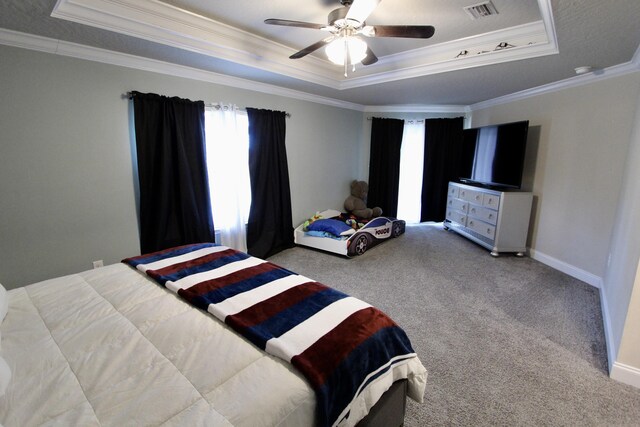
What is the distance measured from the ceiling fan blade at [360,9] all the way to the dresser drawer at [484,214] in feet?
10.1

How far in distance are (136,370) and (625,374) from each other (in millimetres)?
2634

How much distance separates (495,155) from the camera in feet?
13.4

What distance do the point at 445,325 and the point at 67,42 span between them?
12.2 feet

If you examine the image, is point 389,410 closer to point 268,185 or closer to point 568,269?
point 268,185

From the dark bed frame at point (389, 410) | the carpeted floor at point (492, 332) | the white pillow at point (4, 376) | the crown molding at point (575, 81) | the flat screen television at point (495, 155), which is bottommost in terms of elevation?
the carpeted floor at point (492, 332)

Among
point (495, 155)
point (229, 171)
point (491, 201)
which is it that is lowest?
point (491, 201)

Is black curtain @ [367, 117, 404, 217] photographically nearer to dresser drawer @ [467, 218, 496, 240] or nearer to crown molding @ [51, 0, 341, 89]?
dresser drawer @ [467, 218, 496, 240]

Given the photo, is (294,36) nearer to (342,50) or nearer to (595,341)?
(342,50)

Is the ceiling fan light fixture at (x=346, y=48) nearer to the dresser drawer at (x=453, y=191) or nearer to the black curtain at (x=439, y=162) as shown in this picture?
→ the dresser drawer at (x=453, y=191)

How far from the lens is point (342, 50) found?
2.18 meters

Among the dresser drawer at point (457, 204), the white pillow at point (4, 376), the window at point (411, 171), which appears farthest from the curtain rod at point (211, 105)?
the dresser drawer at point (457, 204)

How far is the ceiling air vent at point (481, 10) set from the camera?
2221 mm

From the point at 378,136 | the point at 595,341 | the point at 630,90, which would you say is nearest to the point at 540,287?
the point at 595,341

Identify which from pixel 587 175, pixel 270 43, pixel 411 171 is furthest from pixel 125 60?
pixel 587 175
